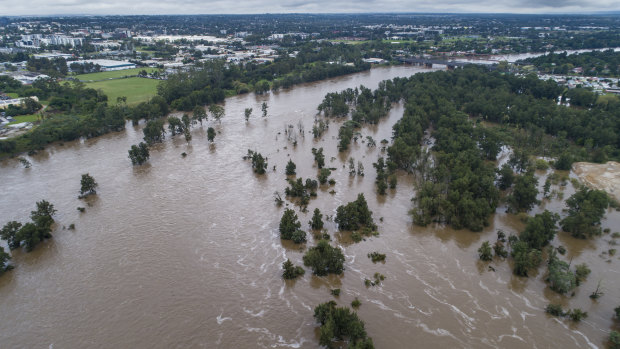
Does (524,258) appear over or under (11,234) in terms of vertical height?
under

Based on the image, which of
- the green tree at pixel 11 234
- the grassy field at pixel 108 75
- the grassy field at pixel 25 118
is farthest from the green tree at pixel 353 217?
the grassy field at pixel 108 75

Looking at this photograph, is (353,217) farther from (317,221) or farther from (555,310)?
(555,310)

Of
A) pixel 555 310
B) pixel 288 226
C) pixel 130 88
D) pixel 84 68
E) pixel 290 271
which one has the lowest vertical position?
pixel 555 310

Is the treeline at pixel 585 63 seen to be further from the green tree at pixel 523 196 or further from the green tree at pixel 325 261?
the green tree at pixel 325 261

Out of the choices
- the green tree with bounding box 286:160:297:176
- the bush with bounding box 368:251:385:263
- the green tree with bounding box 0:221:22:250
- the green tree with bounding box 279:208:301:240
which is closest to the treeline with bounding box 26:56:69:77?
the green tree with bounding box 0:221:22:250

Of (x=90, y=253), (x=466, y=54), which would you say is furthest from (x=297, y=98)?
(x=466, y=54)

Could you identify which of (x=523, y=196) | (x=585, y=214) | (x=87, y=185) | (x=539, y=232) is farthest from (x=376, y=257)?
(x=87, y=185)

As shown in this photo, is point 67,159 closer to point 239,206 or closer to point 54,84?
point 239,206
